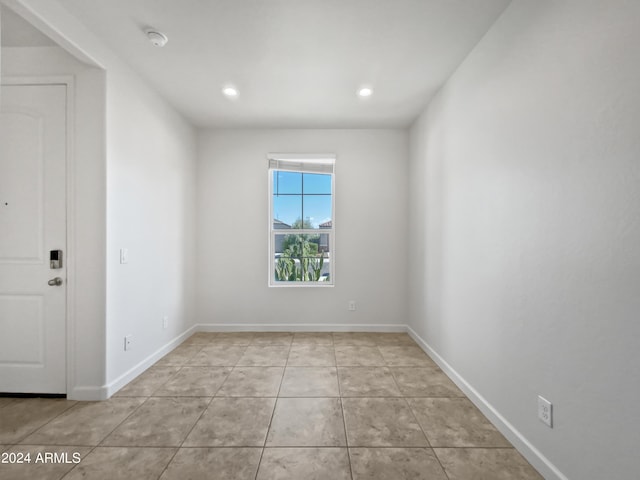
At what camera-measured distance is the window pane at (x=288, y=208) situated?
4.11m

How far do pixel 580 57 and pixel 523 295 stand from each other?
1.17 m

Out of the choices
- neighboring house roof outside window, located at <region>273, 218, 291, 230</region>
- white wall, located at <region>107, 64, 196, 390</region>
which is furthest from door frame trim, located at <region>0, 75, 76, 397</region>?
neighboring house roof outside window, located at <region>273, 218, 291, 230</region>

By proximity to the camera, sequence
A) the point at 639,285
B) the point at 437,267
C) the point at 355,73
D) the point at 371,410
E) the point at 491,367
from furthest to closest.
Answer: the point at 437,267 < the point at 355,73 < the point at 371,410 < the point at 491,367 < the point at 639,285

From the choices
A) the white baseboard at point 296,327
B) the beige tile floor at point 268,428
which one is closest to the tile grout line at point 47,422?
the beige tile floor at point 268,428

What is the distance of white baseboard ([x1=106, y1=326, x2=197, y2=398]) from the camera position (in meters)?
2.36

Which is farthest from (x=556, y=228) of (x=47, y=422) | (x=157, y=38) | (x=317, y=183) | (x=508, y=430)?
(x=47, y=422)

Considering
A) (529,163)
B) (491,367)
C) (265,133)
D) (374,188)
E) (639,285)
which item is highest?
(265,133)

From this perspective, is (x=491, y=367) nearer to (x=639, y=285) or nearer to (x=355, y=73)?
(x=639, y=285)

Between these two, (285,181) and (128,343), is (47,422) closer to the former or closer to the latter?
(128,343)

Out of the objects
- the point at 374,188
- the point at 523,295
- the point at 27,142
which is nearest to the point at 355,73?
the point at 374,188

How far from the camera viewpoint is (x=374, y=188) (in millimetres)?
3992

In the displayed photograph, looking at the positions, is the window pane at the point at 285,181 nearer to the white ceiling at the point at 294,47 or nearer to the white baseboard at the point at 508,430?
the white ceiling at the point at 294,47

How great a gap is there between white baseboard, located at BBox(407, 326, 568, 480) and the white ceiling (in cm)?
253

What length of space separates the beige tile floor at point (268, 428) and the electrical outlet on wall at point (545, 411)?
0.96ft
